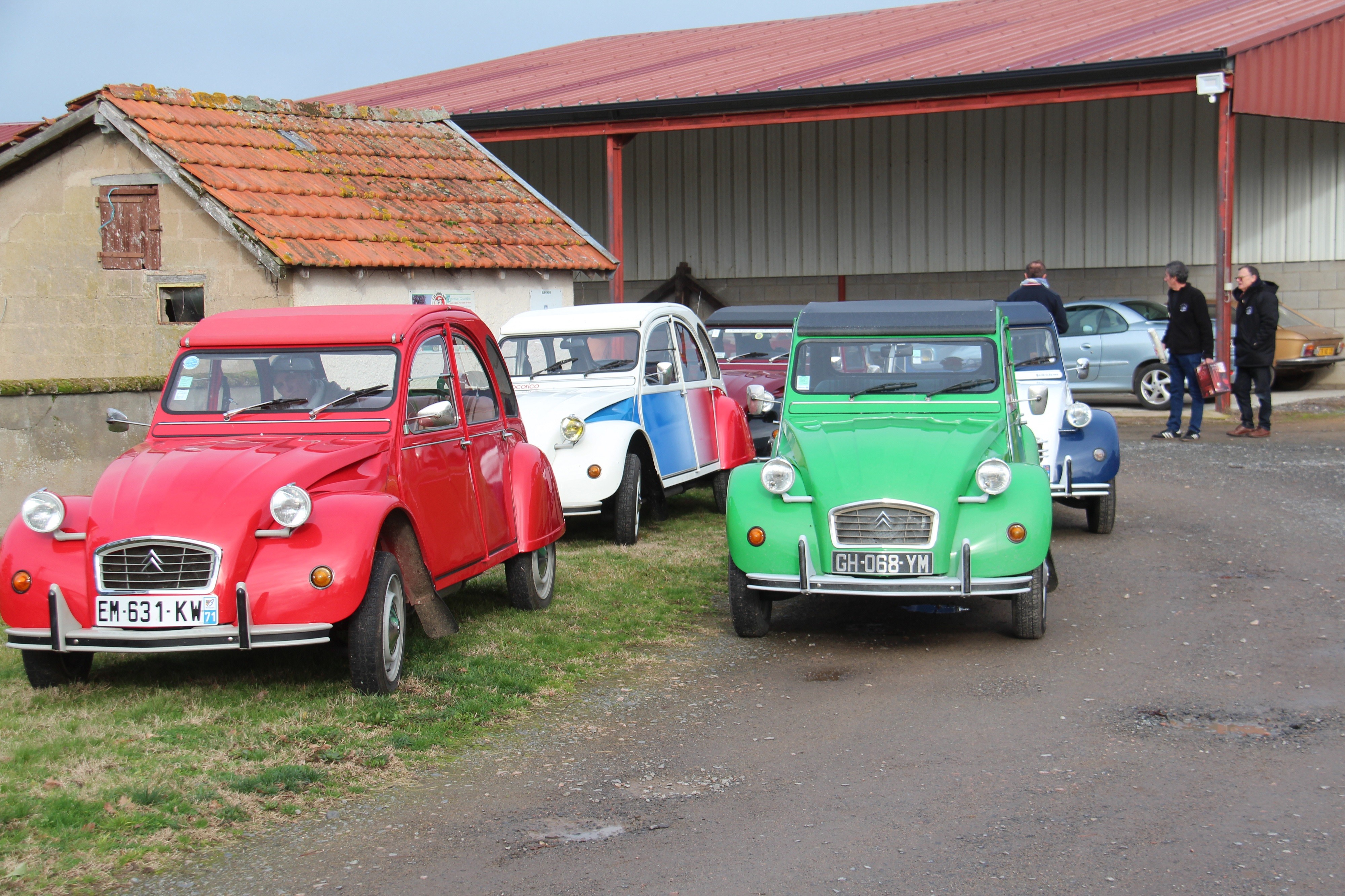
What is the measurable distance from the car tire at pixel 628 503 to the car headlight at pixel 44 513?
15.5 ft

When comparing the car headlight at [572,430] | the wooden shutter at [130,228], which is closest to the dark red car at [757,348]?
the car headlight at [572,430]

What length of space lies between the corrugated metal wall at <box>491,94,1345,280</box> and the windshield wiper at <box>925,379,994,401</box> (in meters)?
17.5

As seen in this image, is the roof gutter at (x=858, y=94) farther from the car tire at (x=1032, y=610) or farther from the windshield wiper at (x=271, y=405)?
the windshield wiper at (x=271, y=405)

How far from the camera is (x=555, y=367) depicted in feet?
35.2

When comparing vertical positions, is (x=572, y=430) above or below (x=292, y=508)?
above

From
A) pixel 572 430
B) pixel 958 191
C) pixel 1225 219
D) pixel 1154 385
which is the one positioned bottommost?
pixel 572 430

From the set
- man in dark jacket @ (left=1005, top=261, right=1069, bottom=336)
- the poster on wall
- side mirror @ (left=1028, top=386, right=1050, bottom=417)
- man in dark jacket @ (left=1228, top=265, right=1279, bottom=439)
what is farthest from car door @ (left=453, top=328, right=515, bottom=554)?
man in dark jacket @ (left=1228, top=265, right=1279, bottom=439)

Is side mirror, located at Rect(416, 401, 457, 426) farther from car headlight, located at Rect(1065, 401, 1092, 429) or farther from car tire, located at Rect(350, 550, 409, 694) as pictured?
car headlight, located at Rect(1065, 401, 1092, 429)

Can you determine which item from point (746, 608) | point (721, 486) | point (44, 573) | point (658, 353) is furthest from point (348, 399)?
point (721, 486)

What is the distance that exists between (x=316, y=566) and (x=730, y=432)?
21.1ft

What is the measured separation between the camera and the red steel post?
1769 cm

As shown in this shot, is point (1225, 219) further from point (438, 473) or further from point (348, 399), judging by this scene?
point (348, 399)

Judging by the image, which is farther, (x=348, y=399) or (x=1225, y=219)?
(x=1225, y=219)

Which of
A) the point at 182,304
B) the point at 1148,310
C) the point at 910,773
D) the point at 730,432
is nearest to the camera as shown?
the point at 910,773
